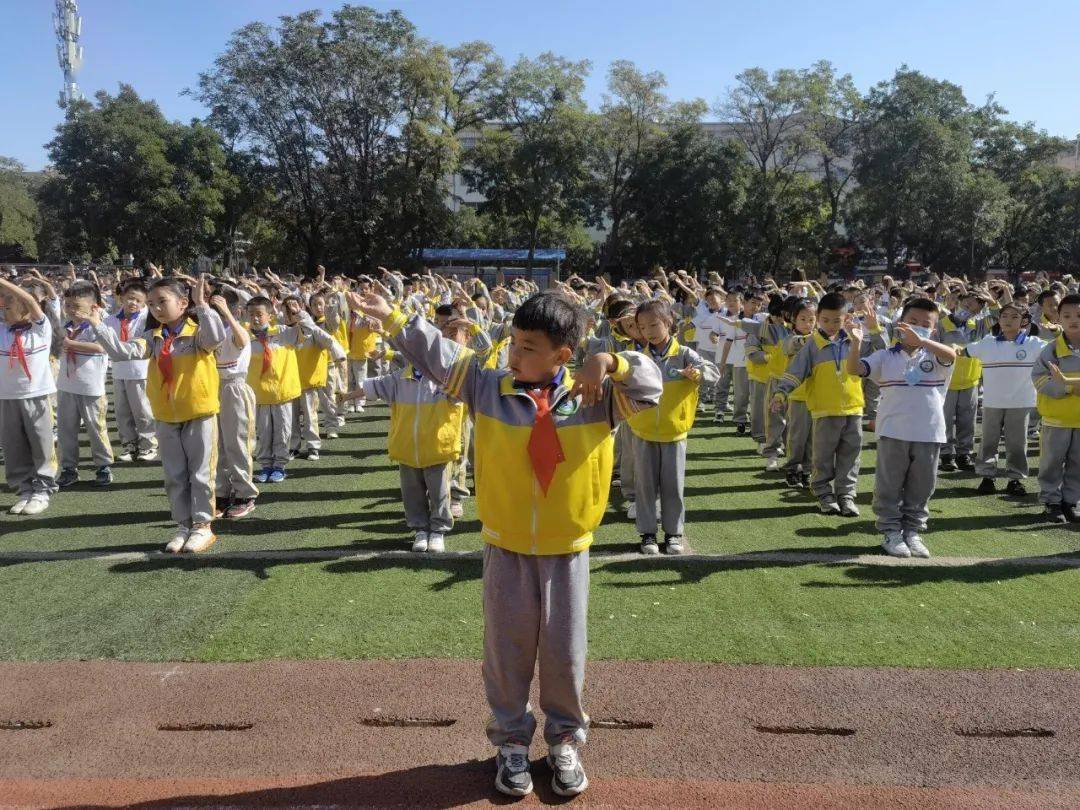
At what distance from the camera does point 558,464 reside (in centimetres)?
317

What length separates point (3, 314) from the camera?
287 inches

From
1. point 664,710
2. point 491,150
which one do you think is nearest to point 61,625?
point 664,710

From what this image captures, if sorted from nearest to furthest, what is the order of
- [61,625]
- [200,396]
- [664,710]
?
1. [664,710]
2. [61,625]
3. [200,396]

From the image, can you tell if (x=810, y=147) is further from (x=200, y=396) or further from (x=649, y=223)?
(x=200, y=396)

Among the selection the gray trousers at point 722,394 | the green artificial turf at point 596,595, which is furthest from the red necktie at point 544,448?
the gray trousers at point 722,394

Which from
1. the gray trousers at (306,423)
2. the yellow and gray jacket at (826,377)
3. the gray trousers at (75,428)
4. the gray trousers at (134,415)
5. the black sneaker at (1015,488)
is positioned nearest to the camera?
the yellow and gray jacket at (826,377)

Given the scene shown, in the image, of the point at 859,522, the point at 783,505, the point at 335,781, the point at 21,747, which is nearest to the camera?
the point at 335,781

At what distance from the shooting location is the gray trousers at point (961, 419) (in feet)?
30.4

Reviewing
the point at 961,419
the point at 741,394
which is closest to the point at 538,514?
the point at 961,419

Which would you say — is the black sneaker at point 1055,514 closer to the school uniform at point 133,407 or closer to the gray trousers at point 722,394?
the gray trousers at point 722,394

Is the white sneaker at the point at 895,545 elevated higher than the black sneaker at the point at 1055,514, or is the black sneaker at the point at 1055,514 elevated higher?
the white sneaker at the point at 895,545

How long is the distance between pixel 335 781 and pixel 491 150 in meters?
37.7

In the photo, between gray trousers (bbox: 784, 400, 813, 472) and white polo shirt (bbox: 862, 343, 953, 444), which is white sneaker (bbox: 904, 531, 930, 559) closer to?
white polo shirt (bbox: 862, 343, 953, 444)

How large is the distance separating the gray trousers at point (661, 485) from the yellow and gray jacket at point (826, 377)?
5.67 feet
